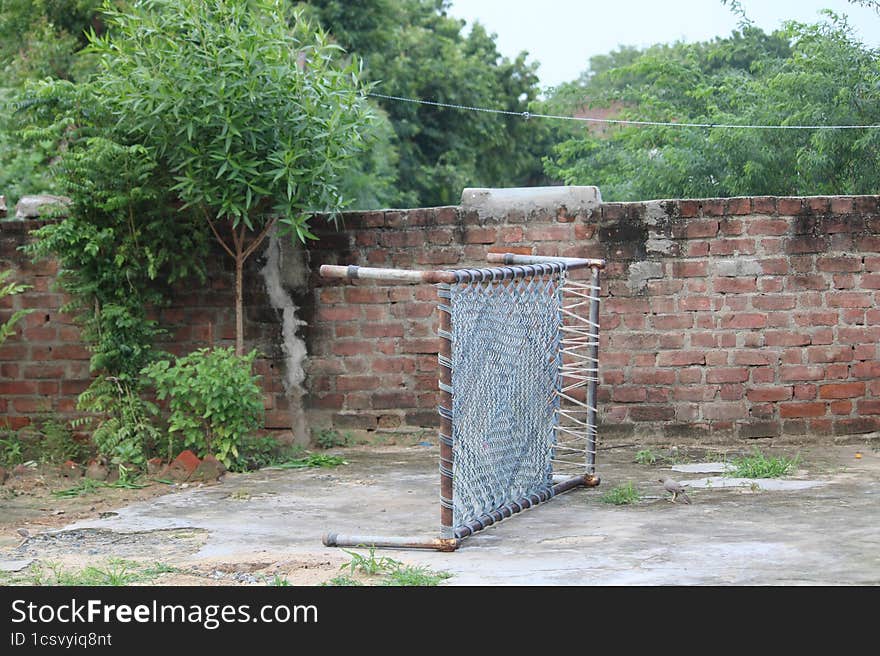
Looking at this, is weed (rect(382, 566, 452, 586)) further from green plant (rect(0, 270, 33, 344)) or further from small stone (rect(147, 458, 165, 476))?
green plant (rect(0, 270, 33, 344))

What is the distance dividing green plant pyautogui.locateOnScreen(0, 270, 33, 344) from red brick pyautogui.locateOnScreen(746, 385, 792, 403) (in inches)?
173

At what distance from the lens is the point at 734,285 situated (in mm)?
6852

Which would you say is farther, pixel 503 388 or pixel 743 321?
pixel 743 321

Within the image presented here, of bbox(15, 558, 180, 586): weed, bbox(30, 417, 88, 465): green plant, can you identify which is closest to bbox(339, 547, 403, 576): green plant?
bbox(15, 558, 180, 586): weed

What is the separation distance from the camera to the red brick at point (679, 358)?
688 centimetres

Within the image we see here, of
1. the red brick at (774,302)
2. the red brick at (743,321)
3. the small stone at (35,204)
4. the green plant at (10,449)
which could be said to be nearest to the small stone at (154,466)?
the green plant at (10,449)

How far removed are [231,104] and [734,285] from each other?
3.13 m

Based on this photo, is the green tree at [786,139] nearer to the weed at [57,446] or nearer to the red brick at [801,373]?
the red brick at [801,373]

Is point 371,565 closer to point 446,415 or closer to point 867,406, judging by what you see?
point 446,415

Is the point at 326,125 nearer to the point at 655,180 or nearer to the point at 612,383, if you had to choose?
the point at 612,383

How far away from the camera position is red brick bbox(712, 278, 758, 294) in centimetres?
684

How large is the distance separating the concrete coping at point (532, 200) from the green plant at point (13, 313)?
2706 mm

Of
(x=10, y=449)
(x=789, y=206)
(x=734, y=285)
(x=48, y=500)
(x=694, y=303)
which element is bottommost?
(x=48, y=500)

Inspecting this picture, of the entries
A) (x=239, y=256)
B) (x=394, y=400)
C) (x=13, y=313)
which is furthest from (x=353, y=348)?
(x=13, y=313)
